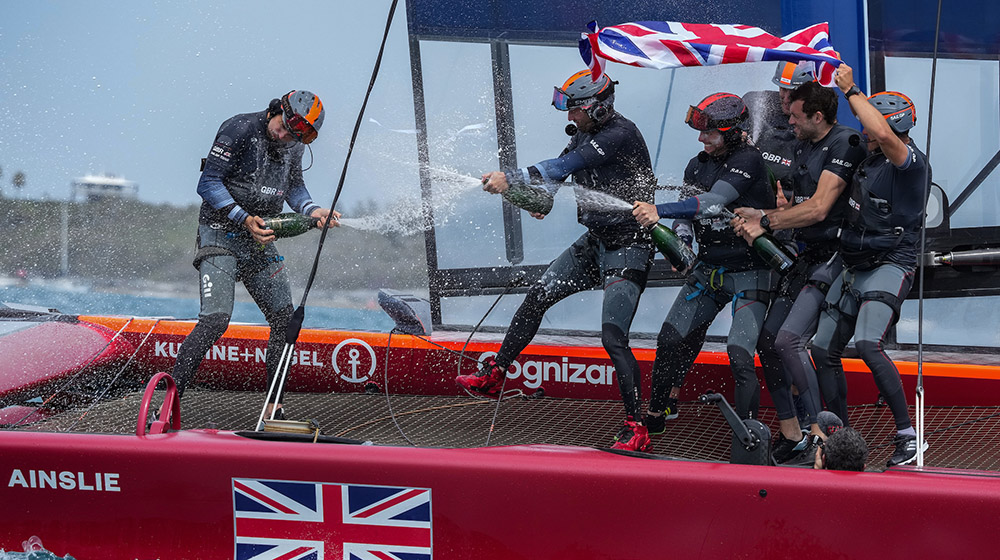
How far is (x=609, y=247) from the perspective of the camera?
14.7 feet

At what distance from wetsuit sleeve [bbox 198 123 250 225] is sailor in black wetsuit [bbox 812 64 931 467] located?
245 cm

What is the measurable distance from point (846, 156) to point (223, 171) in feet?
8.39

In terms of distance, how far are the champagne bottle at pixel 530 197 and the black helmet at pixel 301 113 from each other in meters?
0.86

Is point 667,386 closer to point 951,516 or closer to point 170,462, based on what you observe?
point 951,516

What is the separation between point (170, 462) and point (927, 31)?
4.10 m

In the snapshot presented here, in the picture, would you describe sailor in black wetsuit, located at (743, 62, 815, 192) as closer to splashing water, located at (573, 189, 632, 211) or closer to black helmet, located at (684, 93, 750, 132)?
black helmet, located at (684, 93, 750, 132)

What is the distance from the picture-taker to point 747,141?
418 cm

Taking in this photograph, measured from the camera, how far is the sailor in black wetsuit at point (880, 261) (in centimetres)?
373

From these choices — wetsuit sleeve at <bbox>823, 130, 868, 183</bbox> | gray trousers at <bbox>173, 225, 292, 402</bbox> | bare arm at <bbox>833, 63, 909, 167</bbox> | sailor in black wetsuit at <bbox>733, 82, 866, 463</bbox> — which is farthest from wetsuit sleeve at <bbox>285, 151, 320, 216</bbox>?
bare arm at <bbox>833, 63, 909, 167</bbox>

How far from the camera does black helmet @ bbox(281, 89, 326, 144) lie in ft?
14.6

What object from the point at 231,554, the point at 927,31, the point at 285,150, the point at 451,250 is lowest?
the point at 231,554

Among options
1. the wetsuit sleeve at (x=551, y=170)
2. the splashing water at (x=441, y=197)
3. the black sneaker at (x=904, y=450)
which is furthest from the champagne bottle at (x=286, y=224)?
the black sneaker at (x=904, y=450)

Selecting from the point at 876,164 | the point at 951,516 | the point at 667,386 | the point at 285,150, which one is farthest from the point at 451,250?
the point at 951,516

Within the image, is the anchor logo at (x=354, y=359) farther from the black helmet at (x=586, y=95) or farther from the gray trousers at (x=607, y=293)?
the black helmet at (x=586, y=95)
